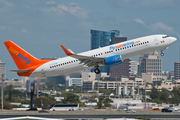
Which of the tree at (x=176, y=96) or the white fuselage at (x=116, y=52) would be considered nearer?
the white fuselage at (x=116, y=52)

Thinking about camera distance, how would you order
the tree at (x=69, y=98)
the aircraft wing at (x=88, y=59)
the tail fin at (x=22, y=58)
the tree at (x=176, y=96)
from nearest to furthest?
the aircraft wing at (x=88, y=59) < the tail fin at (x=22, y=58) < the tree at (x=69, y=98) < the tree at (x=176, y=96)

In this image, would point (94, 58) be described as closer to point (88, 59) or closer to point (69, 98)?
point (88, 59)

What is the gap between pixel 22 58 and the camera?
70062 mm

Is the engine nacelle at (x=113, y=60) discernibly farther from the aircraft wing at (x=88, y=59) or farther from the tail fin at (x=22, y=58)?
the tail fin at (x=22, y=58)

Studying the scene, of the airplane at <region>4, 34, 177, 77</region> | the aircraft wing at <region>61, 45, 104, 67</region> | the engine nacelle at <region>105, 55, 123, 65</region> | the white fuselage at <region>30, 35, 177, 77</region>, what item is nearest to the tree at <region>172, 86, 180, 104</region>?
the airplane at <region>4, 34, 177, 77</region>

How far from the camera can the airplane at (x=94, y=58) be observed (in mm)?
63312

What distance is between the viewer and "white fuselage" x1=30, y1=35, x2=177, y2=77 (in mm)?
63312

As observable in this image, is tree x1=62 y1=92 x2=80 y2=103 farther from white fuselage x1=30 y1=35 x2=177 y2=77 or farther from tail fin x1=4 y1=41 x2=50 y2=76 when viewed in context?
white fuselage x1=30 y1=35 x2=177 y2=77

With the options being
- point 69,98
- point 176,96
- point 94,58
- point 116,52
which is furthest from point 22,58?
point 176,96

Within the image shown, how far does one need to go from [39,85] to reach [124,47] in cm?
2863

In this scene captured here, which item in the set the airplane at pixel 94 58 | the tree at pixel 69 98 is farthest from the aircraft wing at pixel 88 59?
the tree at pixel 69 98

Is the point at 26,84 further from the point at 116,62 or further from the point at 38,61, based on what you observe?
the point at 116,62

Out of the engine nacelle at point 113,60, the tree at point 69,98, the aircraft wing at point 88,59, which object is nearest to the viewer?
the aircraft wing at point 88,59

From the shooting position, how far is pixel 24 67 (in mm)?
69562
